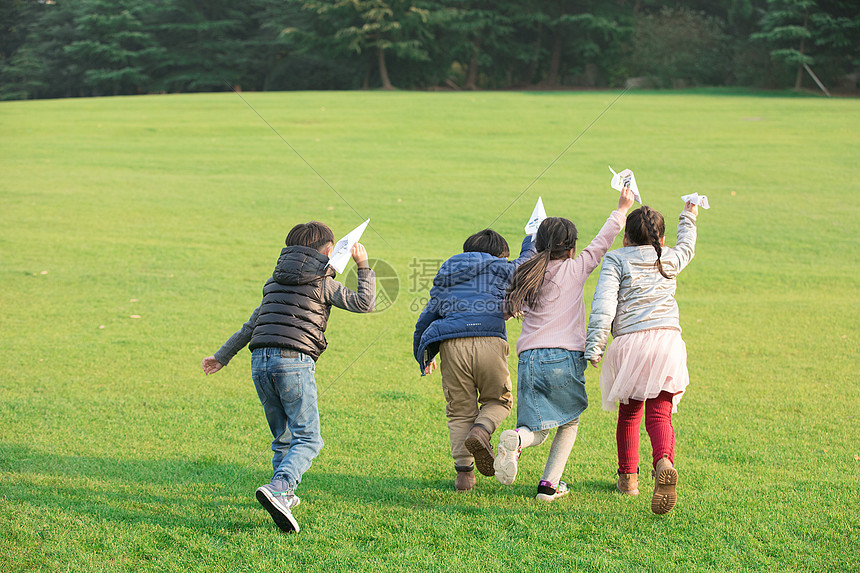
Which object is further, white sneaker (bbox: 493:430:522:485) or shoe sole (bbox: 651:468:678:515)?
white sneaker (bbox: 493:430:522:485)

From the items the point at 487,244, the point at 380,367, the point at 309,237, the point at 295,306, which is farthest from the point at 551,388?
the point at 380,367

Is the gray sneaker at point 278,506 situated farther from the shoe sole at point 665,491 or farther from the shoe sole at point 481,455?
the shoe sole at point 665,491

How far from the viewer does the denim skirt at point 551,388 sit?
13.6 ft

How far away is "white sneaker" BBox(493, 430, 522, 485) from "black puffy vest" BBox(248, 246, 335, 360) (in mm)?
1091

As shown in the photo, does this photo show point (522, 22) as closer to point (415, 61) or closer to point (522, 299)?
point (415, 61)

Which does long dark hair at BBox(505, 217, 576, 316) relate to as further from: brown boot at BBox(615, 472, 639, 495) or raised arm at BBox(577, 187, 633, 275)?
brown boot at BBox(615, 472, 639, 495)

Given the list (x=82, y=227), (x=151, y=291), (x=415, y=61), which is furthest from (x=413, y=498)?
(x=415, y=61)

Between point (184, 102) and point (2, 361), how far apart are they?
20.7 m

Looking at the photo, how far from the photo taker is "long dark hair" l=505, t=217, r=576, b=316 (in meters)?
4.14

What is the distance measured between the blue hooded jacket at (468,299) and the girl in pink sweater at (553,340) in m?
0.13

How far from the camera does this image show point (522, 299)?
4.16 m

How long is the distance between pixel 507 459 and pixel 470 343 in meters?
0.74

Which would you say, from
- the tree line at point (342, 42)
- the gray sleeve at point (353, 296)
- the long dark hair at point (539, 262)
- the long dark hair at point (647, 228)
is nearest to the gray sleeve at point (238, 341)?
the gray sleeve at point (353, 296)

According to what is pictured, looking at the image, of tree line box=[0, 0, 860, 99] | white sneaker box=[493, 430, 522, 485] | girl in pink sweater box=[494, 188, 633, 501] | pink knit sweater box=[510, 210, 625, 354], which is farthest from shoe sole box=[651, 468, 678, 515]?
tree line box=[0, 0, 860, 99]
